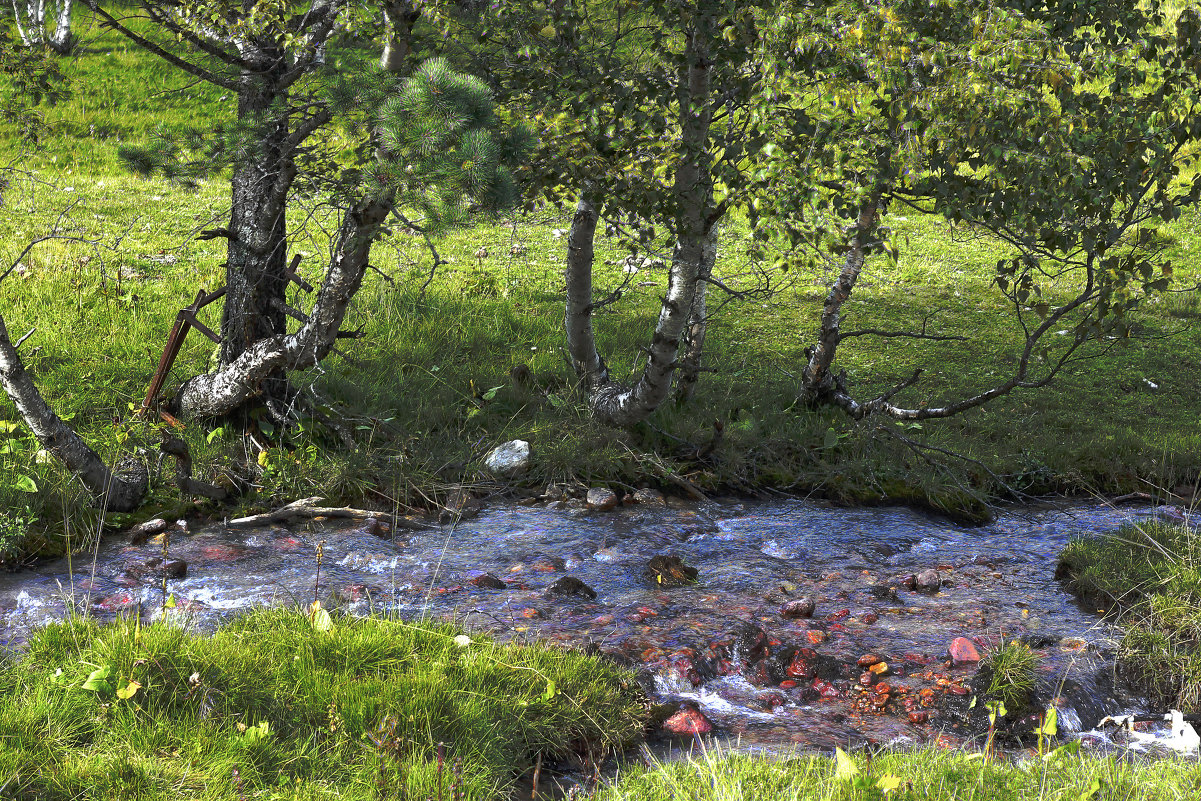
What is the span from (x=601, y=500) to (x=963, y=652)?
3.42 m

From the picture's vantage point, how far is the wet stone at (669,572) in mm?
6754

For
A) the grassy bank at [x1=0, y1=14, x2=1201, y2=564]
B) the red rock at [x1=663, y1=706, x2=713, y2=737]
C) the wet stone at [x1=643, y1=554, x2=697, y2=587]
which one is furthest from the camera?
the grassy bank at [x1=0, y1=14, x2=1201, y2=564]

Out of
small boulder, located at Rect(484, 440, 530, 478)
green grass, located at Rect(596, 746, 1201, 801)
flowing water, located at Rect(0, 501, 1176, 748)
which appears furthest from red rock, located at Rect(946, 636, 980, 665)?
small boulder, located at Rect(484, 440, 530, 478)

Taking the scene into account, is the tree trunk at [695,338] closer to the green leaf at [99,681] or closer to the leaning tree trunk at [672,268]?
the leaning tree trunk at [672,268]

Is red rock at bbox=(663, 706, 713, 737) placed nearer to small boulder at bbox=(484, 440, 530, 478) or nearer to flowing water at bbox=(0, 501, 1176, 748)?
flowing water at bbox=(0, 501, 1176, 748)

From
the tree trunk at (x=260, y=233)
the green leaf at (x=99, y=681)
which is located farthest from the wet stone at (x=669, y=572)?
the green leaf at (x=99, y=681)

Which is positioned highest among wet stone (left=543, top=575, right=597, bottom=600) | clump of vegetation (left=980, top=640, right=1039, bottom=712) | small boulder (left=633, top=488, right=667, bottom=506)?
clump of vegetation (left=980, top=640, right=1039, bottom=712)

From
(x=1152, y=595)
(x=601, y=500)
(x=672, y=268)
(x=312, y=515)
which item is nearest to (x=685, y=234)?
(x=672, y=268)

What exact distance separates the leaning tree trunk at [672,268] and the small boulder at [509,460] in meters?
0.94

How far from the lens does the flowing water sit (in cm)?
530

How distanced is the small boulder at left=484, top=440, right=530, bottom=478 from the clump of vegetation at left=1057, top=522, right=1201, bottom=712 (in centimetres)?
452

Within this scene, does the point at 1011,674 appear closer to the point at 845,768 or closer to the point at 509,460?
the point at 845,768

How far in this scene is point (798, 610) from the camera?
624 cm

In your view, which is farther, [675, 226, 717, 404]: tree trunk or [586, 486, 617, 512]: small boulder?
[675, 226, 717, 404]: tree trunk
